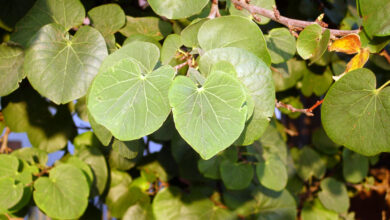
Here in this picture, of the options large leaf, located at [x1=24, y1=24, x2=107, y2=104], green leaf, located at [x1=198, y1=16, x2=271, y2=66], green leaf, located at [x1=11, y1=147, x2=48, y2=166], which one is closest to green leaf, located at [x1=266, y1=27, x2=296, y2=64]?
green leaf, located at [x1=198, y1=16, x2=271, y2=66]

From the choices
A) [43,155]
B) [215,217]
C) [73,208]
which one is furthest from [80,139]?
[215,217]

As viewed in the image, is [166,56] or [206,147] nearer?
[206,147]

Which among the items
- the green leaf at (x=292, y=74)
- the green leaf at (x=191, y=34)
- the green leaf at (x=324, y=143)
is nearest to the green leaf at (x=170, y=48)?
the green leaf at (x=191, y=34)

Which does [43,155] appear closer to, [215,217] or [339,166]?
[215,217]

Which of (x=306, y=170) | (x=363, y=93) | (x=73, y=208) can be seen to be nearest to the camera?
(x=363, y=93)

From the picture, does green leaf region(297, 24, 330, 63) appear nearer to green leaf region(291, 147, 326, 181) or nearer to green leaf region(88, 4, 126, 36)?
green leaf region(88, 4, 126, 36)

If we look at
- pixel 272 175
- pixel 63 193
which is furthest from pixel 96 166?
pixel 272 175

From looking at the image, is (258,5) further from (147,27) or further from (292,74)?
(292,74)
